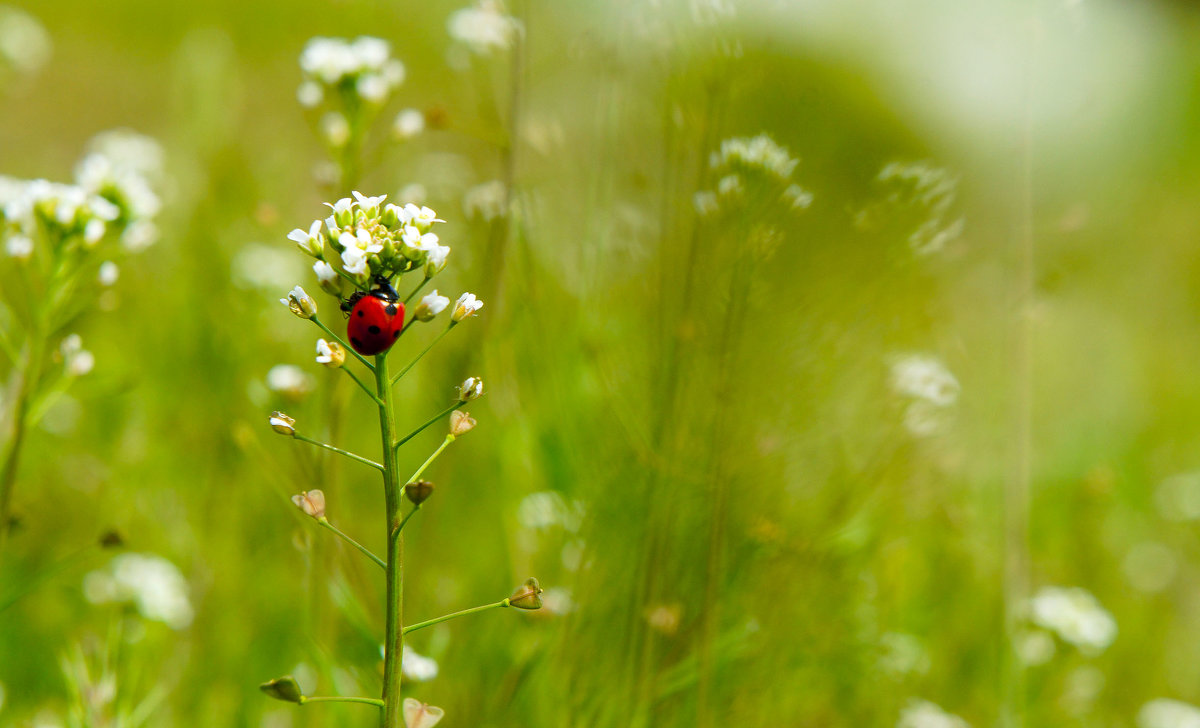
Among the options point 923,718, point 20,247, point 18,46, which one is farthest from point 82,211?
point 18,46

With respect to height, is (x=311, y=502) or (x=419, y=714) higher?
(x=311, y=502)

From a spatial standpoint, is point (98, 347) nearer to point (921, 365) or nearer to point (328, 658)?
point (328, 658)

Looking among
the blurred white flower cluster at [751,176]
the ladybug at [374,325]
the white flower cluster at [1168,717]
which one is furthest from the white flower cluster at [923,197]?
the white flower cluster at [1168,717]

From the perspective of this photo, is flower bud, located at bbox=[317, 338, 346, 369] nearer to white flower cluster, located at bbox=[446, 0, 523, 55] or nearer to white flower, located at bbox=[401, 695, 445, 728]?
white flower, located at bbox=[401, 695, 445, 728]

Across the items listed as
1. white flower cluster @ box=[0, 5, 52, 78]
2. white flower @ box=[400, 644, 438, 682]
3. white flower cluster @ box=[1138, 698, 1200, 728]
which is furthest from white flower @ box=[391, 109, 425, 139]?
white flower cluster @ box=[0, 5, 52, 78]

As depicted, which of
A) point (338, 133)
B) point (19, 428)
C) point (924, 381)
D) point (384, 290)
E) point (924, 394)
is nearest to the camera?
point (384, 290)

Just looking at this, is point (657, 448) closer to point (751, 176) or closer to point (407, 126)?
point (751, 176)

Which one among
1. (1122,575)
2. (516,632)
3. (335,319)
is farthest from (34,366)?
(1122,575)
